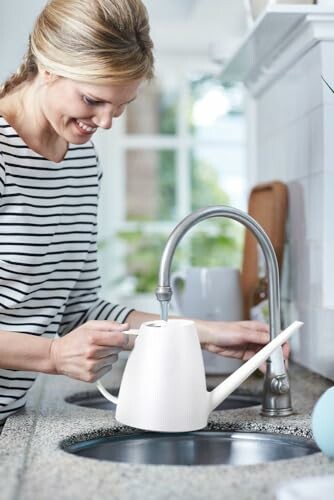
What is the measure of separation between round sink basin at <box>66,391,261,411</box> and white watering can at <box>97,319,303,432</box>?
44 cm

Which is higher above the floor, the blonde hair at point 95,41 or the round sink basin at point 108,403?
the blonde hair at point 95,41

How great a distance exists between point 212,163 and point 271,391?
446 centimetres

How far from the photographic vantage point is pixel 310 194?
169 centimetres

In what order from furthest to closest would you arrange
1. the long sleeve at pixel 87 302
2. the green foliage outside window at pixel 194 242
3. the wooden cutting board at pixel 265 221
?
1. the green foliage outside window at pixel 194 242
2. the wooden cutting board at pixel 265 221
3. the long sleeve at pixel 87 302

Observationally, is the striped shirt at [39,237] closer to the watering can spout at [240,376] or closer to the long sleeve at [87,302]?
the long sleeve at [87,302]

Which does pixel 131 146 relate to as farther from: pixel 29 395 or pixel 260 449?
pixel 260 449

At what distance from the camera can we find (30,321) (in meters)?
1.38

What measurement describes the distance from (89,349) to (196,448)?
0.23 meters

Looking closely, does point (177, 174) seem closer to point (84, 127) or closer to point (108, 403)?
point (108, 403)

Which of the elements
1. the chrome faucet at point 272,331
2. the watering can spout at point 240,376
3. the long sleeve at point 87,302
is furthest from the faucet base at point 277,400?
the long sleeve at point 87,302

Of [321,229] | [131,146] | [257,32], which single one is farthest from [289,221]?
[131,146]

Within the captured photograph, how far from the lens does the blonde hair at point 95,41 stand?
1233 mm

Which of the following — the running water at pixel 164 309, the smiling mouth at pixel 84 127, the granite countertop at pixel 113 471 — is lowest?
the granite countertop at pixel 113 471

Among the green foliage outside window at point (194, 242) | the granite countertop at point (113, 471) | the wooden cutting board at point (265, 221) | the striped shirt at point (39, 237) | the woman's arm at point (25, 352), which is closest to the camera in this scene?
the granite countertop at point (113, 471)
